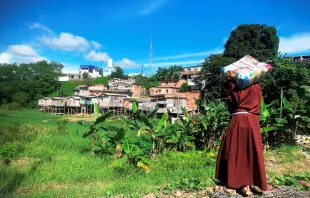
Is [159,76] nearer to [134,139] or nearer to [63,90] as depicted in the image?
[63,90]

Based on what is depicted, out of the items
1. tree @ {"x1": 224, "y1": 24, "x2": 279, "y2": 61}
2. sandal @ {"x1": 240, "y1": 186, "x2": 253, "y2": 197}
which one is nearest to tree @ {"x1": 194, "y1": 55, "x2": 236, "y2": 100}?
tree @ {"x1": 224, "y1": 24, "x2": 279, "y2": 61}

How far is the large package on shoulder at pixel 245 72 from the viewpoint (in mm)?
3072

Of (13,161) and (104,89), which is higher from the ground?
(104,89)

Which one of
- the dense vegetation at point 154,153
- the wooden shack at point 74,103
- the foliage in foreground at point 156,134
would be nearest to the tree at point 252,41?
the dense vegetation at point 154,153

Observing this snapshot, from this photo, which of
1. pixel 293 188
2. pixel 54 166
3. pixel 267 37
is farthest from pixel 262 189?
pixel 267 37

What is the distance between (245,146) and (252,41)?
3497 cm

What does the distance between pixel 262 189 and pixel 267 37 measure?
122 feet

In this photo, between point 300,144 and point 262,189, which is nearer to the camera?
point 262,189

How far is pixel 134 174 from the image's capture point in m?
4.40

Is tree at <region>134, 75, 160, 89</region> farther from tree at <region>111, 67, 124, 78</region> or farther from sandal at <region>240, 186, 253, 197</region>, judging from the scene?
sandal at <region>240, 186, 253, 197</region>

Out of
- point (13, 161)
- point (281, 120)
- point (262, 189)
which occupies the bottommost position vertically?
point (13, 161)

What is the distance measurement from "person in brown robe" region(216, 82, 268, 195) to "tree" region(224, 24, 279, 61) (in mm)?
30973

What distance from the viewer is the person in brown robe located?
315 cm

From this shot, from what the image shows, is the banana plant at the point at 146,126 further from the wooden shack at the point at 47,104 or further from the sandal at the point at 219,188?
the wooden shack at the point at 47,104
